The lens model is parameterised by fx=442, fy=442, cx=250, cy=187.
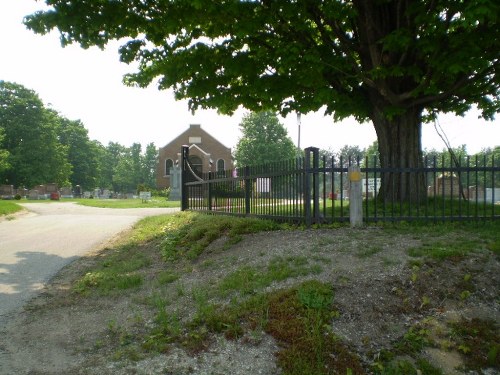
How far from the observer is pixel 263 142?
61.8 m

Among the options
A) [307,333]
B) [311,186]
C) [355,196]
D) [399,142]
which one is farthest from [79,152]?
[307,333]

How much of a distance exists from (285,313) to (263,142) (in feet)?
190

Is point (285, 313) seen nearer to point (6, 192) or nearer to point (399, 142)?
point (399, 142)

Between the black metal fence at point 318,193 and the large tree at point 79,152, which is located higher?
the large tree at point 79,152

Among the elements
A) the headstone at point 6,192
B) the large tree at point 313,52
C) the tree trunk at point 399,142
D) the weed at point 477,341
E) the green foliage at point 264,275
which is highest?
the large tree at point 313,52

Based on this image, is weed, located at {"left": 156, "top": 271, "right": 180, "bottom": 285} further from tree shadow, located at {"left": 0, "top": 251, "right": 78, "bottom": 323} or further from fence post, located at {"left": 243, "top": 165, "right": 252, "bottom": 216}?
fence post, located at {"left": 243, "top": 165, "right": 252, "bottom": 216}

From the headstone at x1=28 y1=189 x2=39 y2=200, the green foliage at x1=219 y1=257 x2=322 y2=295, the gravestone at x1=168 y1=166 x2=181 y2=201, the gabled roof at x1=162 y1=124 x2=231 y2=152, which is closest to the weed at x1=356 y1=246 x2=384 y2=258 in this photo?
the green foliage at x1=219 y1=257 x2=322 y2=295

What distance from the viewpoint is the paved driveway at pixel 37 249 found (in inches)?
248

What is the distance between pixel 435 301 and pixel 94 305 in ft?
13.1

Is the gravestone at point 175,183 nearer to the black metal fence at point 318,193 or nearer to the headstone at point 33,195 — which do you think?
the headstone at point 33,195

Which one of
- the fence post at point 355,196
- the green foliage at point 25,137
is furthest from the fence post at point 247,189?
the green foliage at point 25,137

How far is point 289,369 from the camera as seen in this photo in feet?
11.8

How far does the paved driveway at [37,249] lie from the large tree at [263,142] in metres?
44.8

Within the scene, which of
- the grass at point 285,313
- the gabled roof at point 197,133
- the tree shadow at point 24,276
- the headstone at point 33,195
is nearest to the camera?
the grass at point 285,313
